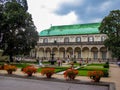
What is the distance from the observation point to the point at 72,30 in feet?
262

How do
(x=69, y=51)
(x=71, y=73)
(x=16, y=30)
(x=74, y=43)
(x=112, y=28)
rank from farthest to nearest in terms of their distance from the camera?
(x=69, y=51), (x=74, y=43), (x=112, y=28), (x=16, y=30), (x=71, y=73)

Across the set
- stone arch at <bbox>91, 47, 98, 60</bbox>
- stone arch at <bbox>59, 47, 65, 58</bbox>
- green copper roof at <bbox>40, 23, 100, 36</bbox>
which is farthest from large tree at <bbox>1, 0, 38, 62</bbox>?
green copper roof at <bbox>40, 23, 100, 36</bbox>

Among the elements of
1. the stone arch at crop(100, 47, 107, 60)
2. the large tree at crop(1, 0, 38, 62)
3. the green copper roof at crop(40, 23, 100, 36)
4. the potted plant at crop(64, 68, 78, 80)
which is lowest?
the potted plant at crop(64, 68, 78, 80)

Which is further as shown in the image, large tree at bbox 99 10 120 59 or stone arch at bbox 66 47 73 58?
stone arch at bbox 66 47 73 58

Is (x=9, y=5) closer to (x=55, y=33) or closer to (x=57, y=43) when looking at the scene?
(x=57, y=43)

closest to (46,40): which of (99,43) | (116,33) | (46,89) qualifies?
(99,43)

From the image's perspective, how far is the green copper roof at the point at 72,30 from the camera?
75.9 m

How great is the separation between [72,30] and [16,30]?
41436 millimetres

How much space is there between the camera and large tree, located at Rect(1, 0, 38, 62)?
38.0 metres

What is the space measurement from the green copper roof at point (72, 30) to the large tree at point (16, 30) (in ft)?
121

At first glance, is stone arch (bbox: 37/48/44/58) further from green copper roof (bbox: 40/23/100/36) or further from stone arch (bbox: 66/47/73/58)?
stone arch (bbox: 66/47/73/58)

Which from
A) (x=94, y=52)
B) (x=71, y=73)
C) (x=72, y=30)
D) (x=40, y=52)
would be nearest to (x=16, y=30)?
(x=71, y=73)

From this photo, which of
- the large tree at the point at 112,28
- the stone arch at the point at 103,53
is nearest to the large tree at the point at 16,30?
the large tree at the point at 112,28

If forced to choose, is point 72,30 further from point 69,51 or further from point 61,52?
point 61,52
